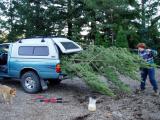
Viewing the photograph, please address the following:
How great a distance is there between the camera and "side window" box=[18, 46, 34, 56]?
11.0 m

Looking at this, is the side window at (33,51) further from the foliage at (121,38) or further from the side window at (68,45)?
the foliage at (121,38)

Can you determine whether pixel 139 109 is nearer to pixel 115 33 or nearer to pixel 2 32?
pixel 115 33

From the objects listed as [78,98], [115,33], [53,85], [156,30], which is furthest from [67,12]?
[78,98]

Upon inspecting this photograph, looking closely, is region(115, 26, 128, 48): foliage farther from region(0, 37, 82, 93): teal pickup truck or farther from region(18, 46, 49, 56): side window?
region(18, 46, 49, 56): side window

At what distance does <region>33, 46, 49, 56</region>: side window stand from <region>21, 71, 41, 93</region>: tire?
0.66 m

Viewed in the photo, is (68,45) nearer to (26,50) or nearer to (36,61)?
(36,61)

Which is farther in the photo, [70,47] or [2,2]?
[2,2]

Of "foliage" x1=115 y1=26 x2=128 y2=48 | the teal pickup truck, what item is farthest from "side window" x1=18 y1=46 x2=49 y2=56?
"foliage" x1=115 y1=26 x2=128 y2=48

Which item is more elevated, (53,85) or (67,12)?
(67,12)

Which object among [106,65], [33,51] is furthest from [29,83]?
[106,65]

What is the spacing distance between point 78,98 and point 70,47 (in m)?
1.91

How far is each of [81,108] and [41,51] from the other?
287cm

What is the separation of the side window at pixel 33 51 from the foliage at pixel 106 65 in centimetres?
69

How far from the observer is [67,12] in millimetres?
26984
